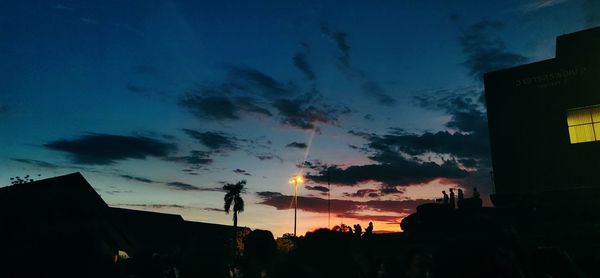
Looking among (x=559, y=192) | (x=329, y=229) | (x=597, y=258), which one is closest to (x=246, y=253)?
(x=329, y=229)

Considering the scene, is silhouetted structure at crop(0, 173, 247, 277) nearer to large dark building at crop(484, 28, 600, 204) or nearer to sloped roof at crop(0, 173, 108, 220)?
sloped roof at crop(0, 173, 108, 220)

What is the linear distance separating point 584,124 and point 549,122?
1.88 m

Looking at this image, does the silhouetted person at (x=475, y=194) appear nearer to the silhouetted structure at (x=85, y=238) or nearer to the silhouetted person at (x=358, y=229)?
the silhouetted person at (x=358, y=229)

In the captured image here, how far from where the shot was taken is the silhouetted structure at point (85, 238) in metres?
5.31

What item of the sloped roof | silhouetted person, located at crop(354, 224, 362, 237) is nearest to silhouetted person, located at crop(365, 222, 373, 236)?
silhouetted person, located at crop(354, 224, 362, 237)

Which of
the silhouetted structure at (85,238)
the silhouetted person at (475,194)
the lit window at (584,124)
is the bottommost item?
the silhouetted structure at (85,238)

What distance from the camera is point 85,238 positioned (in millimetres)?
Answer: 6527

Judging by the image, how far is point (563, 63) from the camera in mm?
26203

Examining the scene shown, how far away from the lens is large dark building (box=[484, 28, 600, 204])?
984 inches

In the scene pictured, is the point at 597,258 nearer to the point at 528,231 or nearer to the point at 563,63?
the point at 528,231

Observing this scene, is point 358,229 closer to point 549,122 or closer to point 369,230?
point 369,230

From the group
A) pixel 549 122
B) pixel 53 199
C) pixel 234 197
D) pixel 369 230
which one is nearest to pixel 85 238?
pixel 53 199

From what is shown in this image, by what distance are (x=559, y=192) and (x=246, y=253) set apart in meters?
24.0

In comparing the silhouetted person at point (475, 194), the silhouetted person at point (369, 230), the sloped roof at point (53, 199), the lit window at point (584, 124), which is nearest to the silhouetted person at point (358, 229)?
the silhouetted person at point (369, 230)
